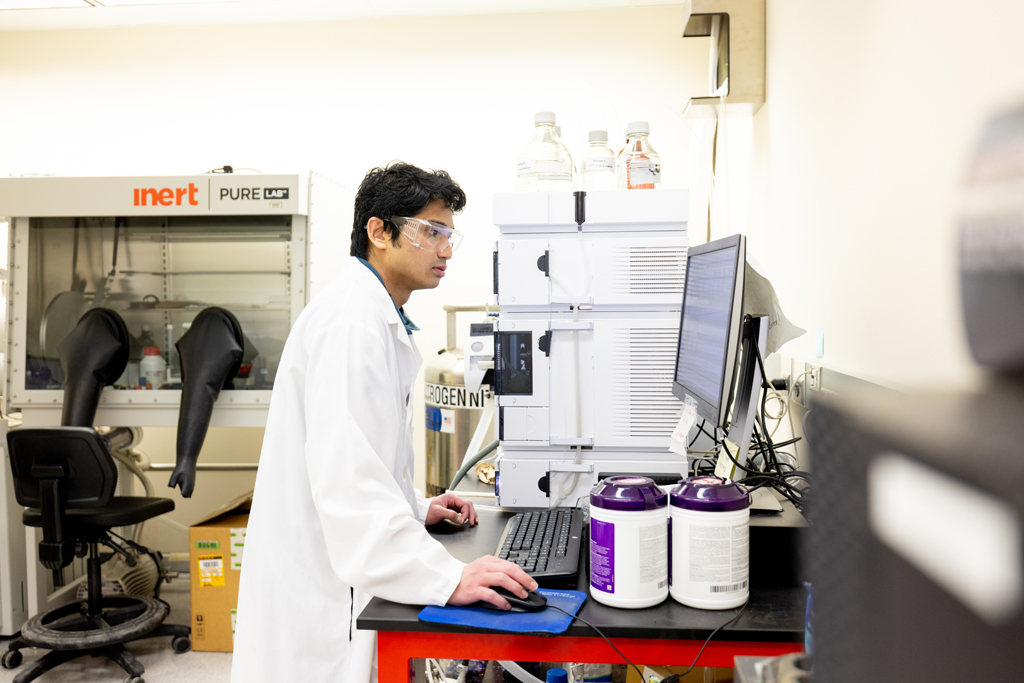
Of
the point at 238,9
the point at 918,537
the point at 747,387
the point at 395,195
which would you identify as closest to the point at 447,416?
the point at 395,195

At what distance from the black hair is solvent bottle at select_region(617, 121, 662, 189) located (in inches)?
16.8

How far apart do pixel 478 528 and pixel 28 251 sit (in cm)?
226

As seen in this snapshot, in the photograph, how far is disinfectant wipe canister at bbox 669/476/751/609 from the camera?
36.0 inches

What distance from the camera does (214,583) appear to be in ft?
8.14

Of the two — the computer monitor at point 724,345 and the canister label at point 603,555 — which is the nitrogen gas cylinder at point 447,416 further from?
the canister label at point 603,555

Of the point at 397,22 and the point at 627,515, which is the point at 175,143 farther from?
the point at 627,515

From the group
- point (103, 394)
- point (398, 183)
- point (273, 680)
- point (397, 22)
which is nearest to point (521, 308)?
point (398, 183)

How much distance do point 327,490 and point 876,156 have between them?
4.15ft

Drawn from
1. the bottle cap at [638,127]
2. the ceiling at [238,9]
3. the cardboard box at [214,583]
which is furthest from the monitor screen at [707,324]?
the ceiling at [238,9]

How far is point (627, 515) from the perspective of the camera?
92 cm

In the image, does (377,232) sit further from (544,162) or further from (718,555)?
(718,555)

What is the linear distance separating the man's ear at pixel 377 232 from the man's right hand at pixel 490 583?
0.65 metres

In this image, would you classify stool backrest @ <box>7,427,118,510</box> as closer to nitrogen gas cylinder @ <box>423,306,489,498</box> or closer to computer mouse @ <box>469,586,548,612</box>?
nitrogen gas cylinder @ <box>423,306,489,498</box>

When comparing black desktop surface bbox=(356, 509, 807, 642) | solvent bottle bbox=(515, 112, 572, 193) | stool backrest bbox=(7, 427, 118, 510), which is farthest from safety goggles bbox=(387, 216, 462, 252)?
stool backrest bbox=(7, 427, 118, 510)
